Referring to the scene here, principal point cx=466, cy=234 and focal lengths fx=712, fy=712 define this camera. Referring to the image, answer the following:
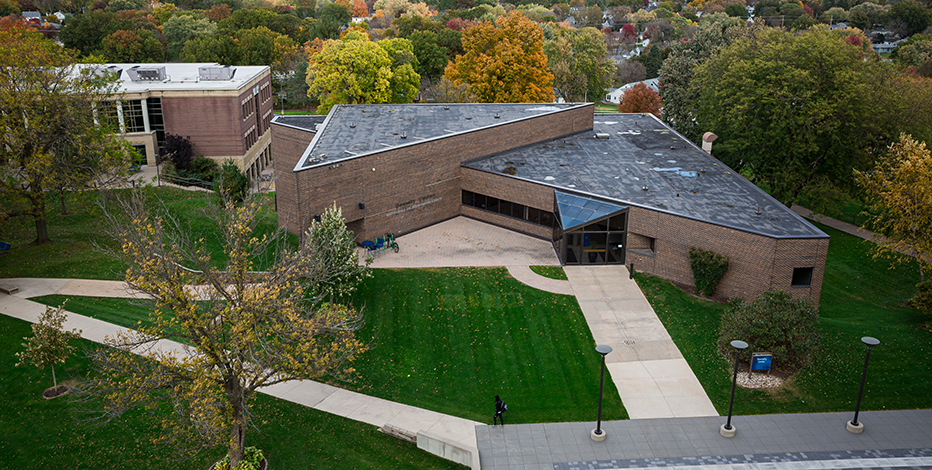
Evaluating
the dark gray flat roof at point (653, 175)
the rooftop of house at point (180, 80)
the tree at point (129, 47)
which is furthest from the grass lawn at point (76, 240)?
the tree at point (129, 47)

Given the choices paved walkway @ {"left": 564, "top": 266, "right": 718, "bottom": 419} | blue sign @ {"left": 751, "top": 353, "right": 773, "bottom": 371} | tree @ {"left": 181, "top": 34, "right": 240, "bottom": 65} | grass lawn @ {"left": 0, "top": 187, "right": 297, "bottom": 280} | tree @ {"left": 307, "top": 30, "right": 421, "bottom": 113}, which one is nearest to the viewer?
paved walkway @ {"left": 564, "top": 266, "right": 718, "bottom": 419}

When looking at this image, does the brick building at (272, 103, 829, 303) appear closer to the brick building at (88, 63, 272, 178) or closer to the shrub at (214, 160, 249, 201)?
the shrub at (214, 160, 249, 201)

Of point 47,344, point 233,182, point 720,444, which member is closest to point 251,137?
point 233,182

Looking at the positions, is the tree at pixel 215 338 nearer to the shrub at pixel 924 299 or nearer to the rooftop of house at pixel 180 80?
the shrub at pixel 924 299

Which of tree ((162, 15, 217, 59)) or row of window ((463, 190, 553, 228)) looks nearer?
row of window ((463, 190, 553, 228))

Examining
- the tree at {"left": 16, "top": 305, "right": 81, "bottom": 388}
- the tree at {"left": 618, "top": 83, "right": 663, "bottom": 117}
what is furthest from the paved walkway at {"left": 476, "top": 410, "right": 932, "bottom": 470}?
the tree at {"left": 618, "top": 83, "right": 663, "bottom": 117}

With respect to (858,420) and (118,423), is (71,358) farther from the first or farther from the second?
(858,420)

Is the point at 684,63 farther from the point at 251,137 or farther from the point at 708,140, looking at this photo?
the point at 251,137

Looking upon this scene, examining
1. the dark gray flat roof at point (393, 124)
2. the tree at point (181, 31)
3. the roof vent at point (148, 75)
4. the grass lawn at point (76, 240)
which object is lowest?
the grass lawn at point (76, 240)
